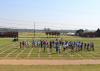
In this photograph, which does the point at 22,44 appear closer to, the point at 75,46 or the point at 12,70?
the point at 75,46

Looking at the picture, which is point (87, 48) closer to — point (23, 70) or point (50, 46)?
point (50, 46)

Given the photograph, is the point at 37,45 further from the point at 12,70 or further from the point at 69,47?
the point at 12,70

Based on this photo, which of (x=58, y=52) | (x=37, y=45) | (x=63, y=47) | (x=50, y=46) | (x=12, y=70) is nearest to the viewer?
(x=12, y=70)

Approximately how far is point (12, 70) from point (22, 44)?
28.8m

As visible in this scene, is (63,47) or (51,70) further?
(63,47)

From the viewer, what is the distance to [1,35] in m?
114

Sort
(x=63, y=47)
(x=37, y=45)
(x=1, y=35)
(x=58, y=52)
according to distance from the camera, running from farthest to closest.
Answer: (x=1, y=35) < (x=37, y=45) < (x=63, y=47) < (x=58, y=52)

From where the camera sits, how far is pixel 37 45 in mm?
53438

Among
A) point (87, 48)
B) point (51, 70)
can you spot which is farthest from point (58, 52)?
point (51, 70)

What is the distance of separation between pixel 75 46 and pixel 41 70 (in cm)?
2137

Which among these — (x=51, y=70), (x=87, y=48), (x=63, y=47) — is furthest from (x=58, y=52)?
(x=51, y=70)

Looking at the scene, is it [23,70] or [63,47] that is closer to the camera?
[23,70]

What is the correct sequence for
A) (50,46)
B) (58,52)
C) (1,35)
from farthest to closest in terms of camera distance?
1. (1,35)
2. (50,46)
3. (58,52)

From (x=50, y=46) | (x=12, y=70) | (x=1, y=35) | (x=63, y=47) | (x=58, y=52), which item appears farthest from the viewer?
(x=1, y=35)
